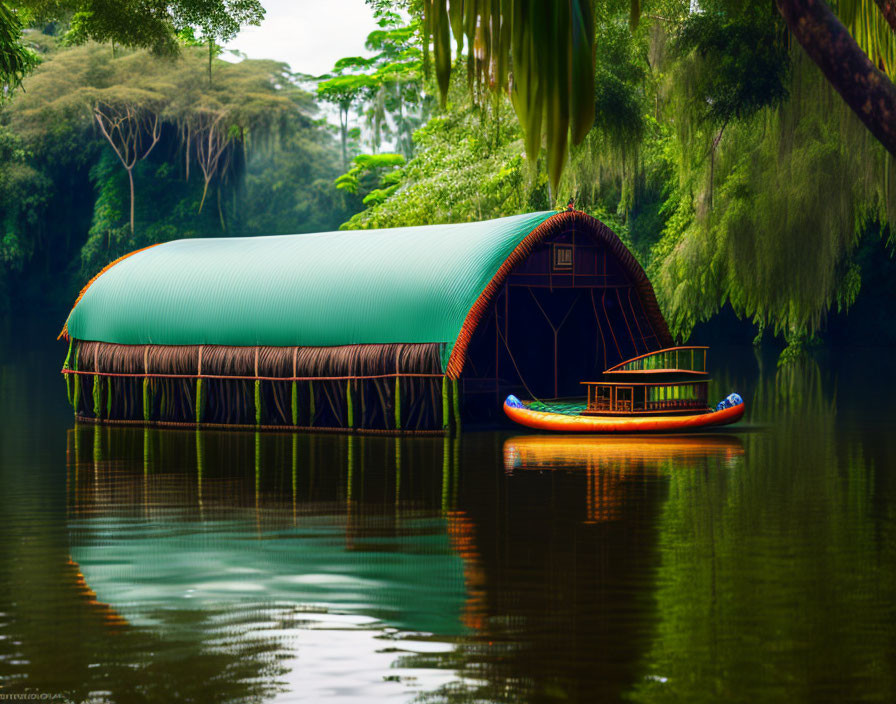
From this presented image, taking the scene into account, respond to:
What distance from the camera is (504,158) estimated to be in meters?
43.4

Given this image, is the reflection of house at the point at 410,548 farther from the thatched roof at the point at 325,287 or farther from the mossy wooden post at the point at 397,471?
the thatched roof at the point at 325,287

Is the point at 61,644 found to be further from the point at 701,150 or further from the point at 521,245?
the point at 701,150

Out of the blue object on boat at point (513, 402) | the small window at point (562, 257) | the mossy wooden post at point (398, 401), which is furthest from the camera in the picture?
the small window at point (562, 257)

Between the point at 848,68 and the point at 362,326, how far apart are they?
50.6ft

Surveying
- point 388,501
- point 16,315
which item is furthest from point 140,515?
point 16,315

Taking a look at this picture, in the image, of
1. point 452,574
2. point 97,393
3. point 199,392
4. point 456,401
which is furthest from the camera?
point 97,393

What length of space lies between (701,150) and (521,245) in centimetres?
825

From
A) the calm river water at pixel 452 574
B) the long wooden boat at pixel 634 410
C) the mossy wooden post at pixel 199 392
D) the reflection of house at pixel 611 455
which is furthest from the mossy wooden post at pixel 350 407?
the mossy wooden post at pixel 199 392

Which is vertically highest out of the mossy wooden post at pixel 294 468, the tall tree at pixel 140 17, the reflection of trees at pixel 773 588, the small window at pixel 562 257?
→ the tall tree at pixel 140 17

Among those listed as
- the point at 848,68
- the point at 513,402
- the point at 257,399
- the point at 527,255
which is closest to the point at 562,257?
the point at 527,255

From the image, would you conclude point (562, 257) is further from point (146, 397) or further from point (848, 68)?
point (848, 68)

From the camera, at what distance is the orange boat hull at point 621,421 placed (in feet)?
80.6

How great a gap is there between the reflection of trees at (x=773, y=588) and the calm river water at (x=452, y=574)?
32 mm

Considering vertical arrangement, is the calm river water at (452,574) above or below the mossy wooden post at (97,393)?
below
